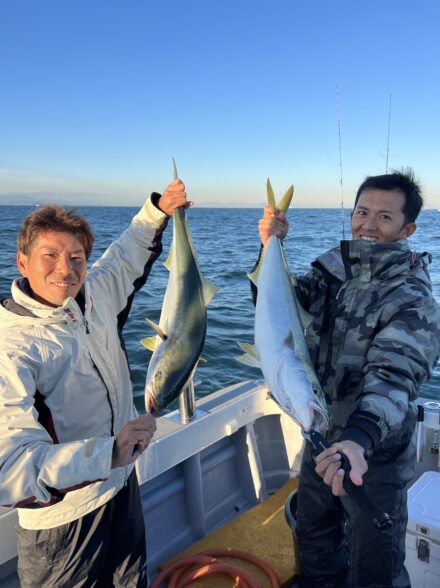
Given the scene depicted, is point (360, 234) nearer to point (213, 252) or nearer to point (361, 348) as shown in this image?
point (361, 348)

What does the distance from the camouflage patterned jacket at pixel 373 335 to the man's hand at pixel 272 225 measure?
1.05 ft

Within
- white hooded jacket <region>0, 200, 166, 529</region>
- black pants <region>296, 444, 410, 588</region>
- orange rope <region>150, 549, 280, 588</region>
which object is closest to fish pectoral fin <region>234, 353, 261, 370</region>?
white hooded jacket <region>0, 200, 166, 529</region>

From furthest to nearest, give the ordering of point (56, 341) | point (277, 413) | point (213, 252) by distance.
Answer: point (213, 252) < point (277, 413) < point (56, 341)

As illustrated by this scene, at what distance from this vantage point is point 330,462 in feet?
5.48

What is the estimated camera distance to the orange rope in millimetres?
3162

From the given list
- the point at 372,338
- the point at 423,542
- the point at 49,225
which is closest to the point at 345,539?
the point at 423,542

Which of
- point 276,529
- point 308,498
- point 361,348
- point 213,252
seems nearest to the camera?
point 361,348

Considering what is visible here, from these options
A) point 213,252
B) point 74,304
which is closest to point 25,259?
point 74,304

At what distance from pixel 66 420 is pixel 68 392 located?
14 cm

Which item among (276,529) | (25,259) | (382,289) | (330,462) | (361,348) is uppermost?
(25,259)

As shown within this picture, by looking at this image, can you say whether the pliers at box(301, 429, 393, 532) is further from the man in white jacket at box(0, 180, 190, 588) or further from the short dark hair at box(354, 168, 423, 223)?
the short dark hair at box(354, 168, 423, 223)

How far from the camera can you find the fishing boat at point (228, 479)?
3.48 metres

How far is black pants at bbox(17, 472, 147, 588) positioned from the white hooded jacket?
0.08 meters

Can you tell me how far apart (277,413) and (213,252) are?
2028 cm
